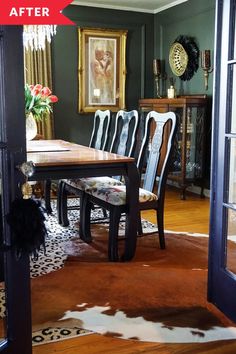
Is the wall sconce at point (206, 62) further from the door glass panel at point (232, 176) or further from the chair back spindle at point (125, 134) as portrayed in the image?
the door glass panel at point (232, 176)

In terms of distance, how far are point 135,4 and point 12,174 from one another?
16.5ft

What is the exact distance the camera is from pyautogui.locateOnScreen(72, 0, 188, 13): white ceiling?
577 centimetres

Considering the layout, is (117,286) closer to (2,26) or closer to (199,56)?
(2,26)

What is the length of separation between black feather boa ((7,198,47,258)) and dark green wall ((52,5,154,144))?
4452 mm

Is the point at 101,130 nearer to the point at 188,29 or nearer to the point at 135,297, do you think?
the point at 188,29

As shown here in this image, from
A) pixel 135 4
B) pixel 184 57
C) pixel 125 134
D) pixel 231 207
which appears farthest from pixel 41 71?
pixel 231 207

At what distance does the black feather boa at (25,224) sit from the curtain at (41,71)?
424 cm

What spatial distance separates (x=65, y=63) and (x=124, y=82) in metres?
0.91

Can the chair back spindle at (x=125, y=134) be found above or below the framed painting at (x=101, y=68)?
below

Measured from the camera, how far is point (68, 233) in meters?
3.72

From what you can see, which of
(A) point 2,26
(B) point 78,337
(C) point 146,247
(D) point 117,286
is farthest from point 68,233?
(A) point 2,26

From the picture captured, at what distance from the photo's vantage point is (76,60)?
589 cm

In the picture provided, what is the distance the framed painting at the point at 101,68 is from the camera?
590 cm

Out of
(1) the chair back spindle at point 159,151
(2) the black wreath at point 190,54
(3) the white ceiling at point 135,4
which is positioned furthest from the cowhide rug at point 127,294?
Answer: (3) the white ceiling at point 135,4
